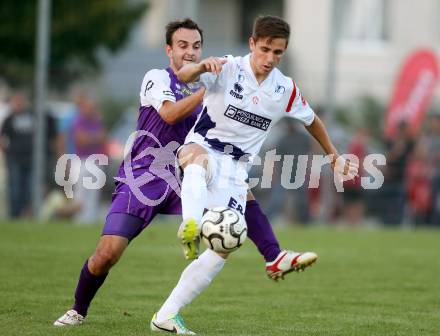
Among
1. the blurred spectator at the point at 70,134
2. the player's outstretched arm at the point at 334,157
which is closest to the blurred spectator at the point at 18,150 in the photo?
the blurred spectator at the point at 70,134

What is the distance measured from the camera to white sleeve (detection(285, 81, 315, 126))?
279 inches

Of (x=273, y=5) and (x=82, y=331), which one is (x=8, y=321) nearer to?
(x=82, y=331)

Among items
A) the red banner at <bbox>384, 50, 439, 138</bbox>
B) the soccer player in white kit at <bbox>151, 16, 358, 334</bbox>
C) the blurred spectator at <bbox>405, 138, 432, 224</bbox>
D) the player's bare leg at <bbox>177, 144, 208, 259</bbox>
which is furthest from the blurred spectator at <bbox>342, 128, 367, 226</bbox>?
the player's bare leg at <bbox>177, 144, 208, 259</bbox>

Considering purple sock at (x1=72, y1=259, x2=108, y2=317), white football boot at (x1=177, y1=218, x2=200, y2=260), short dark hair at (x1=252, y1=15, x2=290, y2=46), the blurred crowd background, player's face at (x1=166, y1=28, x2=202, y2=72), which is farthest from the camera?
the blurred crowd background

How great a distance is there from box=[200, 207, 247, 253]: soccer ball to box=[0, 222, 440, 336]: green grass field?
765 mm

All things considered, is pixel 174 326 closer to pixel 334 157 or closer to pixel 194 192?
pixel 194 192

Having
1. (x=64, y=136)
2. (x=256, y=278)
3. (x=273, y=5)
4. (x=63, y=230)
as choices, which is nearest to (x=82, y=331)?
(x=256, y=278)

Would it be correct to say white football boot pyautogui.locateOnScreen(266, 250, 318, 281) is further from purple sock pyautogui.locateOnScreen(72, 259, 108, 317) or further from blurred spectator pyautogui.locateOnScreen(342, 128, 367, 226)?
blurred spectator pyautogui.locateOnScreen(342, 128, 367, 226)

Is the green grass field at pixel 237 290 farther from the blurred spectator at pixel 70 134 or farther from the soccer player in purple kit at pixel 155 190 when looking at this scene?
the blurred spectator at pixel 70 134

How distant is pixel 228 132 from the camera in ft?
22.5

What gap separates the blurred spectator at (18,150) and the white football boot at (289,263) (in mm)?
Answer: 10370

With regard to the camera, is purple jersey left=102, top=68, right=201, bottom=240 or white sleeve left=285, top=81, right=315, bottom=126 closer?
purple jersey left=102, top=68, right=201, bottom=240

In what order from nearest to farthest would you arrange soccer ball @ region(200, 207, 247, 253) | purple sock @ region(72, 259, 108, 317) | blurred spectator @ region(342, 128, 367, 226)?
soccer ball @ region(200, 207, 247, 253) < purple sock @ region(72, 259, 108, 317) < blurred spectator @ region(342, 128, 367, 226)

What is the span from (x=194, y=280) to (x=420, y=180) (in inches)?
488
